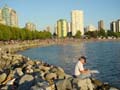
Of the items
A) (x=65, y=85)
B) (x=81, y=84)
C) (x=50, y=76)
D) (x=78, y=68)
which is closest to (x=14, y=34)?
(x=50, y=76)

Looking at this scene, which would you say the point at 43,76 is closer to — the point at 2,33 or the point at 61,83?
the point at 61,83

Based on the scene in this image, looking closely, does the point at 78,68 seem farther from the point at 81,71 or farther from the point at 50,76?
the point at 50,76

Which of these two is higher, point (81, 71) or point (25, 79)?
point (81, 71)

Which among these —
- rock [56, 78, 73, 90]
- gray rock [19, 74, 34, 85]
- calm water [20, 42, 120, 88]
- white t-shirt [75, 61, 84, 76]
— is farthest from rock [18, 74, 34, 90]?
calm water [20, 42, 120, 88]

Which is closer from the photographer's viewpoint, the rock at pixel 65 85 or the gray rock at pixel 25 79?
the rock at pixel 65 85

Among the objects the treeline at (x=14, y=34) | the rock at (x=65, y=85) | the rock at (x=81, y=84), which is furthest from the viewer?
the treeline at (x=14, y=34)

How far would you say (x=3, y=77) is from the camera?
22.3 metres

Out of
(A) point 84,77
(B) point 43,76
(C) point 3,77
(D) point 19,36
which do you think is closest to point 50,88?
(A) point 84,77

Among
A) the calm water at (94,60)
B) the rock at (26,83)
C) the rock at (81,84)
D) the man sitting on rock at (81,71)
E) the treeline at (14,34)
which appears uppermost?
the treeline at (14,34)

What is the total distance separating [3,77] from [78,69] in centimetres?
705

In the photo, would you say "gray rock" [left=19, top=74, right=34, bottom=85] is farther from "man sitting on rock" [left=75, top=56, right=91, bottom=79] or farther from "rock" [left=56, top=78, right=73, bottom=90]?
"man sitting on rock" [left=75, top=56, right=91, bottom=79]

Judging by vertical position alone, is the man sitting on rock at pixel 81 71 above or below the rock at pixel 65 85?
above

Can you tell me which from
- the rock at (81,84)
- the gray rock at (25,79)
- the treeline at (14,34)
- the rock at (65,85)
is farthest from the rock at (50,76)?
the treeline at (14,34)

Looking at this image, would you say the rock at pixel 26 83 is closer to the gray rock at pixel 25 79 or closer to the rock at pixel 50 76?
the gray rock at pixel 25 79
